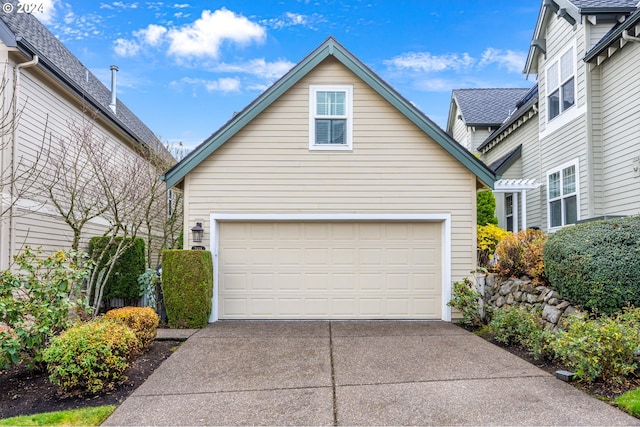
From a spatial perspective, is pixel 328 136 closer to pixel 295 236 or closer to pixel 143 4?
pixel 295 236

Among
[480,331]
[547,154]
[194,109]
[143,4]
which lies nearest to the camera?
[480,331]

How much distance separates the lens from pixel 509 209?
1502 centimetres

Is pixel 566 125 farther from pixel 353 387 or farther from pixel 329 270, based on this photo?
pixel 353 387

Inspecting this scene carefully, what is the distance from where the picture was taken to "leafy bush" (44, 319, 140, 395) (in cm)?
466

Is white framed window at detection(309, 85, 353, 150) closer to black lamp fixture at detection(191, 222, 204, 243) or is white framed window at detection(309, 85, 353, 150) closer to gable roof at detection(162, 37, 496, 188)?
gable roof at detection(162, 37, 496, 188)

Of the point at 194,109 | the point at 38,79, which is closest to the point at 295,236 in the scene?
the point at 38,79

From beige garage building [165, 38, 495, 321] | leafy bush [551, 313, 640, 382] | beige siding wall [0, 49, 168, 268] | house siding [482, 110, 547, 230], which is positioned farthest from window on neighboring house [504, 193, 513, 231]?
beige siding wall [0, 49, 168, 268]

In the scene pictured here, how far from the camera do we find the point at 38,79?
9797mm

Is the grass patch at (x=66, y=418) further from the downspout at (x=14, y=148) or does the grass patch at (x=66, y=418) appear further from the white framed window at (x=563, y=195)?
the white framed window at (x=563, y=195)

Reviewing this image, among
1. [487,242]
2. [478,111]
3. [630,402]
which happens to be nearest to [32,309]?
[630,402]

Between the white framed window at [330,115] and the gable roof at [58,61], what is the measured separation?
19.1ft

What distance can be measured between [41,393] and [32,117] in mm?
7070

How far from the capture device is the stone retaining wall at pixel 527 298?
6.48 meters

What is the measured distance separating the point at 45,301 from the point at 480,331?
6.95 m
